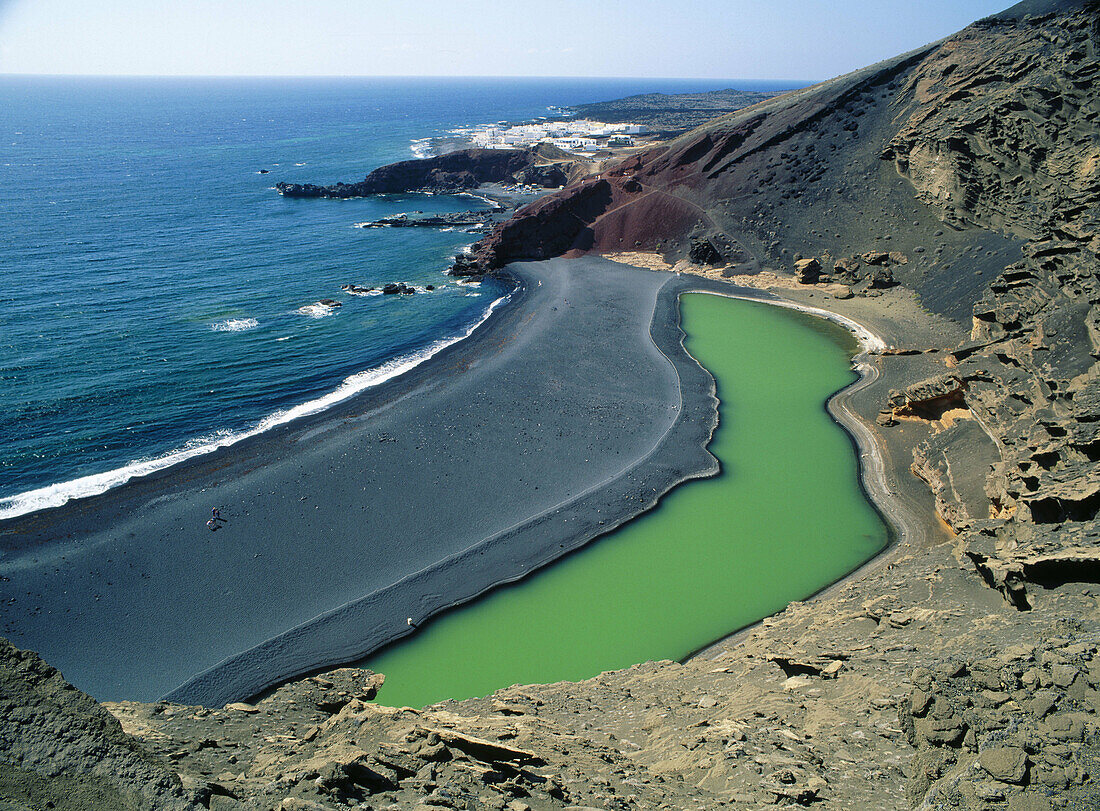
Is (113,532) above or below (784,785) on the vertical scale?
below

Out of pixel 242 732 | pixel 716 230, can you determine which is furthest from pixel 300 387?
pixel 716 230

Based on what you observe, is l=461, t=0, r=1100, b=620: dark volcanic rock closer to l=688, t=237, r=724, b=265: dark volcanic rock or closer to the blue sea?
l=688, t=237, r=724, b=265: dark volcanic rock

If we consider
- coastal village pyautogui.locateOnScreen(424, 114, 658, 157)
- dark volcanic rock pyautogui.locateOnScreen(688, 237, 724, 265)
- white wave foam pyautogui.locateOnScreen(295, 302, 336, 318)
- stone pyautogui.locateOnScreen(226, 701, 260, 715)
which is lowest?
stone pyautogui.locateOnScreen(226, 701, 260, 715)

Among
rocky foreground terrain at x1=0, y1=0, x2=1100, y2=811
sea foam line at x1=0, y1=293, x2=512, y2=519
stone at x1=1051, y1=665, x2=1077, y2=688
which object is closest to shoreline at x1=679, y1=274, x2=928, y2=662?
rocky foreground terrain at x1=0, y1=0, x2=1100, y2=811

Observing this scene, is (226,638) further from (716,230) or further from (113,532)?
(716,230)

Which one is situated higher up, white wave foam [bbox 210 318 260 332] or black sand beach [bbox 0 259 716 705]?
white wave foam [bbox 210 318 260 332]

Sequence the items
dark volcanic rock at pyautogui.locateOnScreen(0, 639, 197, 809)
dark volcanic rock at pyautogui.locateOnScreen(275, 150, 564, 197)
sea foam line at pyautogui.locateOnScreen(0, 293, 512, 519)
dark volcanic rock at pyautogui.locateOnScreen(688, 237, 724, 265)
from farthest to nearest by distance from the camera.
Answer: dark volcanic rock at pyautogui.locateOnScreen(275, 150, 564, 197), dark volcanic rock at pyautogui.locateOnScreen(688, 237, 724, 265), sea foam line at pyautogui.locateOnScreen(0, 293, 512, 519), dark volcanic rock at pyautogui.locateOnScreen(0, 639, 197, 809)
